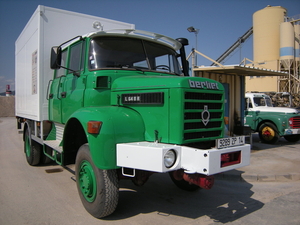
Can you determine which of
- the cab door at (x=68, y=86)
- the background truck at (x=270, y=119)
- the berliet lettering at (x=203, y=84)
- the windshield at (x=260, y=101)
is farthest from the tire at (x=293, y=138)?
the cab door at (x=68, y=86)

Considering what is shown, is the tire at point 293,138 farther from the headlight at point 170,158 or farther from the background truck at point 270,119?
the headlight at point 170,158

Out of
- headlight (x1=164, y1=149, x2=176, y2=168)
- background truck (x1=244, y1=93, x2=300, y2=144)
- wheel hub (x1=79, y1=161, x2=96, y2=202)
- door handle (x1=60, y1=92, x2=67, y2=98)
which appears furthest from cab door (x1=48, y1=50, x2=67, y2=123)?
background truck (x1=244, y1=93, x2=300, y2=144)

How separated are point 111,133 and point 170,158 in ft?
2.68

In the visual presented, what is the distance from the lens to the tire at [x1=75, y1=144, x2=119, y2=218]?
3.54 meters

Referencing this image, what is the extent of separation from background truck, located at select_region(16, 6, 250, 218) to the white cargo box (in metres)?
0.57

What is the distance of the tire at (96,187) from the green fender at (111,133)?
23 cm

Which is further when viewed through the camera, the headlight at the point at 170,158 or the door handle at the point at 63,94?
the door handle at the point at 63,94

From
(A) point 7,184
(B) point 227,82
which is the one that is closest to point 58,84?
(A) point 7,184

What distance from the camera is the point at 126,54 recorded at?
451cm

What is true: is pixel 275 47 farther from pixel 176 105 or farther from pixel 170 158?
pixel 170 158

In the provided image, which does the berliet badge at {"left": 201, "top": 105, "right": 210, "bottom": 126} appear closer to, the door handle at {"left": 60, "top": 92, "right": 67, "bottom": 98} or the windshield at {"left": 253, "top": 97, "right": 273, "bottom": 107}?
the door handle at {"left": 60, "top": 92, "right": 67, "bottom": 98}

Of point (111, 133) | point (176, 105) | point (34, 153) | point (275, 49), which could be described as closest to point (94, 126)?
point (111, 133)

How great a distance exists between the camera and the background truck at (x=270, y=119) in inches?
418

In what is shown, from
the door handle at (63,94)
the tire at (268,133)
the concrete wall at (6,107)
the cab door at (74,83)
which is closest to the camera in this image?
the cab door at (74,83)
